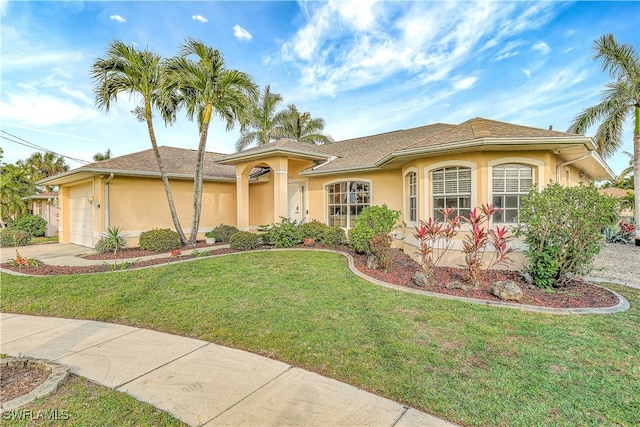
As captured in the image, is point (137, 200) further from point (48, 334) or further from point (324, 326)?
point (324, 326)

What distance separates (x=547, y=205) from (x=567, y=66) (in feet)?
28.2

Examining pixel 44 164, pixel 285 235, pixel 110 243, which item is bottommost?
pixel 110 243

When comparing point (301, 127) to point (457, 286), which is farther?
point (301, 127)

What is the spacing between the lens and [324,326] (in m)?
4.44

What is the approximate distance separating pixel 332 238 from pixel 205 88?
693 cm

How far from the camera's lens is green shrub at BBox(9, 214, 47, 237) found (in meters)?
18.0

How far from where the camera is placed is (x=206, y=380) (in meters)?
3.14

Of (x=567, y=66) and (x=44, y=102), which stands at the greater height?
(x=567, y=66)

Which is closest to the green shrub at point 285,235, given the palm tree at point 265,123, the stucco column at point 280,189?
the stucco column at point 280,189

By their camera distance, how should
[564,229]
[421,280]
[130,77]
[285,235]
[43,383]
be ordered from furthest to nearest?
[285,235], [130,77], [421,280], [564,229], [43,383]

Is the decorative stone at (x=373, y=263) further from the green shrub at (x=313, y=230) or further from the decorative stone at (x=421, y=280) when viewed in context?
the green shrub at (x=313, y=230)

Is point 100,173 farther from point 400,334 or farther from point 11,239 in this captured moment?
point 400,334

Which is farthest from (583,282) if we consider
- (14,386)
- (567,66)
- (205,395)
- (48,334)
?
(48,334)
